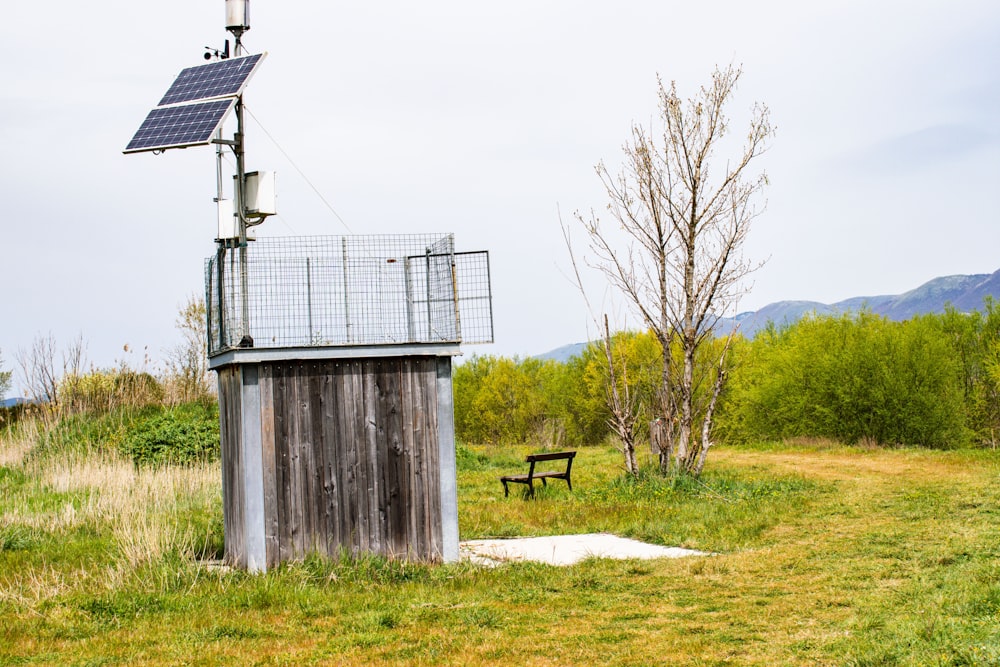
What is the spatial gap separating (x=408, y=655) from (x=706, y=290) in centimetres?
1150

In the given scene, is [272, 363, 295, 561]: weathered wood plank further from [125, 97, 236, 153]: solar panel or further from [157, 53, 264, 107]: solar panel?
[157, 53, 264, 107]: solar panel

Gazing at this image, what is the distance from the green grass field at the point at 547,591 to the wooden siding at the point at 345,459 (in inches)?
16.4

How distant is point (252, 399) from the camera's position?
930 centimetres

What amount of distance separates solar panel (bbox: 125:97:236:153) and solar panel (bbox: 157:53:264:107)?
155 mm

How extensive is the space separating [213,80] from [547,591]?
6.43 m

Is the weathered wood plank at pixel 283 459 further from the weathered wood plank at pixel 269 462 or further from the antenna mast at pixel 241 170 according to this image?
the antenna mast at pixel 241 170

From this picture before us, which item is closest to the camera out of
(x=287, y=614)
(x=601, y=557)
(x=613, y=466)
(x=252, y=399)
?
A: (x=287, y=614)

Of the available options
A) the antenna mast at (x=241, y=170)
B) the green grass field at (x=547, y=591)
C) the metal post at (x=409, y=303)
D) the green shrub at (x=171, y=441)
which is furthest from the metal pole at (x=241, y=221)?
the green shrub at (x=171, y=441)

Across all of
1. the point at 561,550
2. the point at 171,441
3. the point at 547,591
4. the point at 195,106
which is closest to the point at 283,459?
the point at 547,591

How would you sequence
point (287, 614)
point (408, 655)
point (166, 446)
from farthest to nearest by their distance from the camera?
point (166, 446) → point (287, 614) → point (408, 655)

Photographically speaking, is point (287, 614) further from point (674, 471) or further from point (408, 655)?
point (674, 471)

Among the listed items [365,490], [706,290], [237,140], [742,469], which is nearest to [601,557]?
[365,490]

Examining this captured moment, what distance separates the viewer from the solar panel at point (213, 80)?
1009 centimetres

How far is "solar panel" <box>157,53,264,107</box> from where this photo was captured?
1009cm
